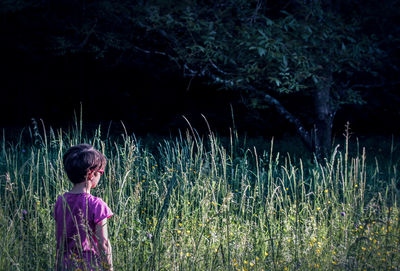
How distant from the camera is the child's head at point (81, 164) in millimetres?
2686

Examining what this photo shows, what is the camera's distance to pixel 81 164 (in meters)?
2.68

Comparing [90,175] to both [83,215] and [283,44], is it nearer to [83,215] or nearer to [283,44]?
[83,215]

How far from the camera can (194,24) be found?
7.25 metres

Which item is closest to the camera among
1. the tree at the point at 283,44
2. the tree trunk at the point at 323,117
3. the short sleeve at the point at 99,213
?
the short sleeve at the point at 99,213

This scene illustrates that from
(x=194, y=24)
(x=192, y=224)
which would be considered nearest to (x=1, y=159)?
(x=194, y=24)

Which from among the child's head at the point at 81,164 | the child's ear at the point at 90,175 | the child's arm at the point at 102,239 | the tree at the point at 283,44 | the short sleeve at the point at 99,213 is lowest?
the child's arm at the point at 102,239

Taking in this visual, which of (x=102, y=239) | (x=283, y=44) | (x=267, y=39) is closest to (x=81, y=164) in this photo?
(x=102, y=239)

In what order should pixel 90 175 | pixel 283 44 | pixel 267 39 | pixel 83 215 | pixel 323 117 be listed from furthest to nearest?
pixel 323 117
pixel 283 44
pixel 267 39
pixel 90 175
pixel 83 215

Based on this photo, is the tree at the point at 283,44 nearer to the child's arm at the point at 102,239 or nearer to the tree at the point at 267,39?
the tree at the point at 267,39

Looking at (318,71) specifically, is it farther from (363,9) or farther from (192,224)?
(192,224)

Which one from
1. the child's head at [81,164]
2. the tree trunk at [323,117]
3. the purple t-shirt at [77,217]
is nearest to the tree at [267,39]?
the tree trunk at [323,117]

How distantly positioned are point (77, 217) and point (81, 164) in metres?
0.35

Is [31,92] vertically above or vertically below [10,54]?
below

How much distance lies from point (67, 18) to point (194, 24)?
4924 mm
